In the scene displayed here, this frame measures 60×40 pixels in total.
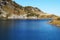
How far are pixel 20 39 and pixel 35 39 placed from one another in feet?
13.5

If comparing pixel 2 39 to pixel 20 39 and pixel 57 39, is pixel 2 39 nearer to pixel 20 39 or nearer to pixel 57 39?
pixel 20 39

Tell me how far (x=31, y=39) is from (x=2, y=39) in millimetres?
7928

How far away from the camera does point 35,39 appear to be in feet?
166

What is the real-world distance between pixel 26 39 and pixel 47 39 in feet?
18.8

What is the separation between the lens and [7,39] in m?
50.7

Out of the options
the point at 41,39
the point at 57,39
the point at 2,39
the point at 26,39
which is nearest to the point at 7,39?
the point at 2,39

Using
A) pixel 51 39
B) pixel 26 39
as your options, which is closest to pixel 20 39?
pixel 26 39

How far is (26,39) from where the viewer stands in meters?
50.1

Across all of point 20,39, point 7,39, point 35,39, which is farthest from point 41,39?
point 7,39

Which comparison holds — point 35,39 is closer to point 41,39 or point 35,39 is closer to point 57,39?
point 41,39

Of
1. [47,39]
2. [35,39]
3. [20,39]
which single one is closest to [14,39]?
[20,39]

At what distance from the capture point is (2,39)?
1980 inches

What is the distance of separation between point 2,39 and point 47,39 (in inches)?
484

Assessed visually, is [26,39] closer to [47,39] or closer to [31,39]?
[31,39]
